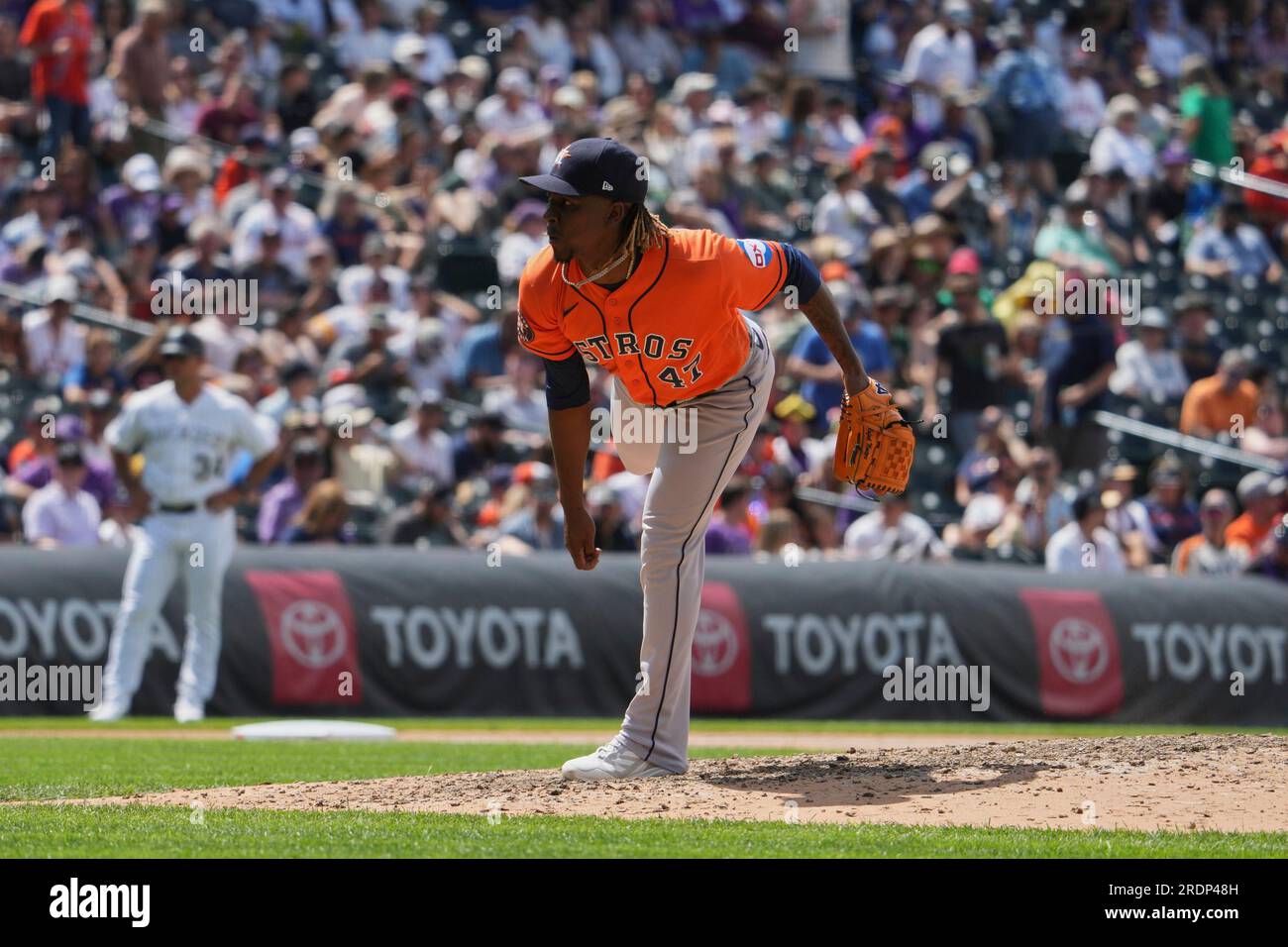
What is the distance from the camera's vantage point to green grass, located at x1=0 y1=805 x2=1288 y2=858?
5902mm

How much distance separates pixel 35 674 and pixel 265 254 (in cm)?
491

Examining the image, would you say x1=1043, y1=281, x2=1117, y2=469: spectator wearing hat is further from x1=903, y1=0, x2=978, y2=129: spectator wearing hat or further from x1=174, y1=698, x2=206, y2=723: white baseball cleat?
x1=174, y1=698, x2=206, y2=723: white baseball cleat

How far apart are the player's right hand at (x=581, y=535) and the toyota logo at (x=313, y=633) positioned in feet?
19.1

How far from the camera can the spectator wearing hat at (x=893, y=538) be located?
603 inches

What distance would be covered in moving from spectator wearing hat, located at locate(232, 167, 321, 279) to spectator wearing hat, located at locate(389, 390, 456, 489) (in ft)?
7.52

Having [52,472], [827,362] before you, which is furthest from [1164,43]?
[52,472]

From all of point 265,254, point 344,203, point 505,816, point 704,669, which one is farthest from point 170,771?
point 344,203

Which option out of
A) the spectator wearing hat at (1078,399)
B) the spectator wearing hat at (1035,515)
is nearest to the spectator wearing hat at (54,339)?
the spectator wearing hat at (1035,515)

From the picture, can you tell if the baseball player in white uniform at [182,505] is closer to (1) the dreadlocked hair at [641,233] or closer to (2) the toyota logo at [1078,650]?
(2) the toyota logo at [1078,650]

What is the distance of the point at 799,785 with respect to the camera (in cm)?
761

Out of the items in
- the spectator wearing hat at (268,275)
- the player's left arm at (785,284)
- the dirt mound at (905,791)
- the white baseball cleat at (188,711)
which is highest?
the spectator wearing hat at (268,275)

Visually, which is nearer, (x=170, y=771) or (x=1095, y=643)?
(x=170, y=771)

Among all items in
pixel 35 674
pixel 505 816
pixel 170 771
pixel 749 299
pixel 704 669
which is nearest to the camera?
pixel 505 816

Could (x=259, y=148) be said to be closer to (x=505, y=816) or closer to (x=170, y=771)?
(x=170, y=771)
